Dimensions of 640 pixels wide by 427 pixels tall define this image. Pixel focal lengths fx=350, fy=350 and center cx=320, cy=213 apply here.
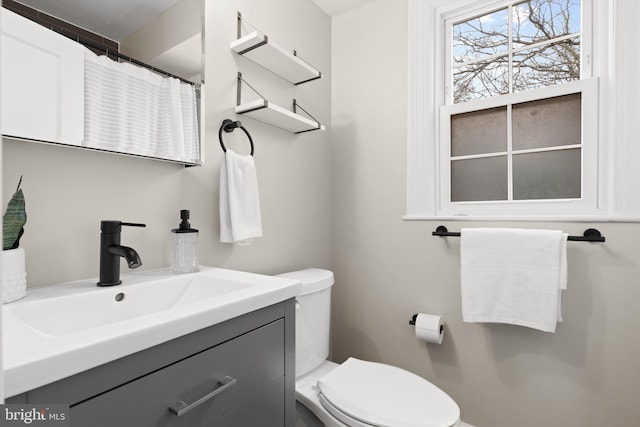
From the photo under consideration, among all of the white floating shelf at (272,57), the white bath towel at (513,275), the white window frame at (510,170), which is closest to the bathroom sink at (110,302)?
the white floating shelf at (272,57)

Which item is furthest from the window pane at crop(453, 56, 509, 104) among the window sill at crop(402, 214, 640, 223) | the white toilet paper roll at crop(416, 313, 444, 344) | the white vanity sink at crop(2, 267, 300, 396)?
the white vanity sink at crop(2, 267, 300, 396)

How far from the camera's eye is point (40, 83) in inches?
34.2

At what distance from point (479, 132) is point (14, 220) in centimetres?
176

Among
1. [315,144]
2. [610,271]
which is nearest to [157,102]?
[315,144]

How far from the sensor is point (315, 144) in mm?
1929

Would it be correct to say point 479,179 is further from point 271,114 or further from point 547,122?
Result: point 271,114

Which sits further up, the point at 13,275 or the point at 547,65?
the point at 547,65

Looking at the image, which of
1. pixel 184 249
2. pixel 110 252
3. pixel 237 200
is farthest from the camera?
pixel 237 200

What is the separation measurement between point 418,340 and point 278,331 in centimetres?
108

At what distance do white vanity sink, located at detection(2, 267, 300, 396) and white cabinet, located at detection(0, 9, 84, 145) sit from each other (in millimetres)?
410

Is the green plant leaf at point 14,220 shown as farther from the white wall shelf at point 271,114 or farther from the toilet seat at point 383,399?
the toilet seat at point 383,399

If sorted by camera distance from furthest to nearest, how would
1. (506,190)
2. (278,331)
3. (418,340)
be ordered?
1. (418,340)
2. (506,190)
3. (278,331)

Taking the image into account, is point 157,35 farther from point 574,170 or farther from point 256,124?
point 574,170

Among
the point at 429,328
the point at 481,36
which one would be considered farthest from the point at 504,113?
the point at 429,328
